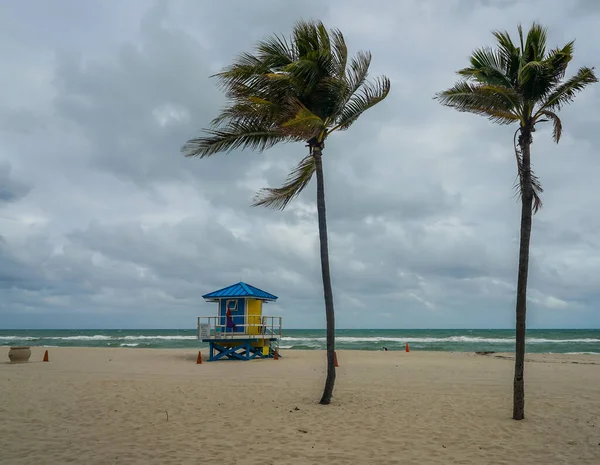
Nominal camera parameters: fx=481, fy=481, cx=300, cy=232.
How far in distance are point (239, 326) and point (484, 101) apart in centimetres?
1685

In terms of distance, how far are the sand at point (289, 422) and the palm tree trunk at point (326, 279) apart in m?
0.57

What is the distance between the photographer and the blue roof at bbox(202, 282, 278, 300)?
2356 centimetres

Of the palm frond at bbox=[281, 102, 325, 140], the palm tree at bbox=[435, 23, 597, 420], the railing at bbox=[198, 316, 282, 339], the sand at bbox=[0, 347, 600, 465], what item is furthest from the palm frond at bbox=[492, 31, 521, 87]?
the railing at bbox=[198, 316, 282, 339]

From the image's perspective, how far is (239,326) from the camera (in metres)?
23.4

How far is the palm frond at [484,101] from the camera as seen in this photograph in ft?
30.7

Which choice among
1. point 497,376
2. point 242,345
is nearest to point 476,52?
point 497,376

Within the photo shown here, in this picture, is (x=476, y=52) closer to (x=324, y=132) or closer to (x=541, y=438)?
(x=324, y=132)

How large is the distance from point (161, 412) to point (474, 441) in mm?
6261

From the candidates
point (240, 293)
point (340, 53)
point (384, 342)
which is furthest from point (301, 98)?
point (384, 342)

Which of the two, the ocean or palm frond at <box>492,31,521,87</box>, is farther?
the ocean

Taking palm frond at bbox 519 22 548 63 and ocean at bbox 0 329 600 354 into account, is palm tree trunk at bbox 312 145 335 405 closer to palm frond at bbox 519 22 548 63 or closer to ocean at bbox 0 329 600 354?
palm frond at bbox 519 22 548 63

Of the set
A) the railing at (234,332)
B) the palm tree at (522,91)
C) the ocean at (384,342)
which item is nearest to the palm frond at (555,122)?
the palm tree at (522,91)

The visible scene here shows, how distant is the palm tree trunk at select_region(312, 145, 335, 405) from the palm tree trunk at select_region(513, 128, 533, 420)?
3.76 metres

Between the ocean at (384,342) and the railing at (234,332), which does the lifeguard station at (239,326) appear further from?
the ocean at (384,342)
